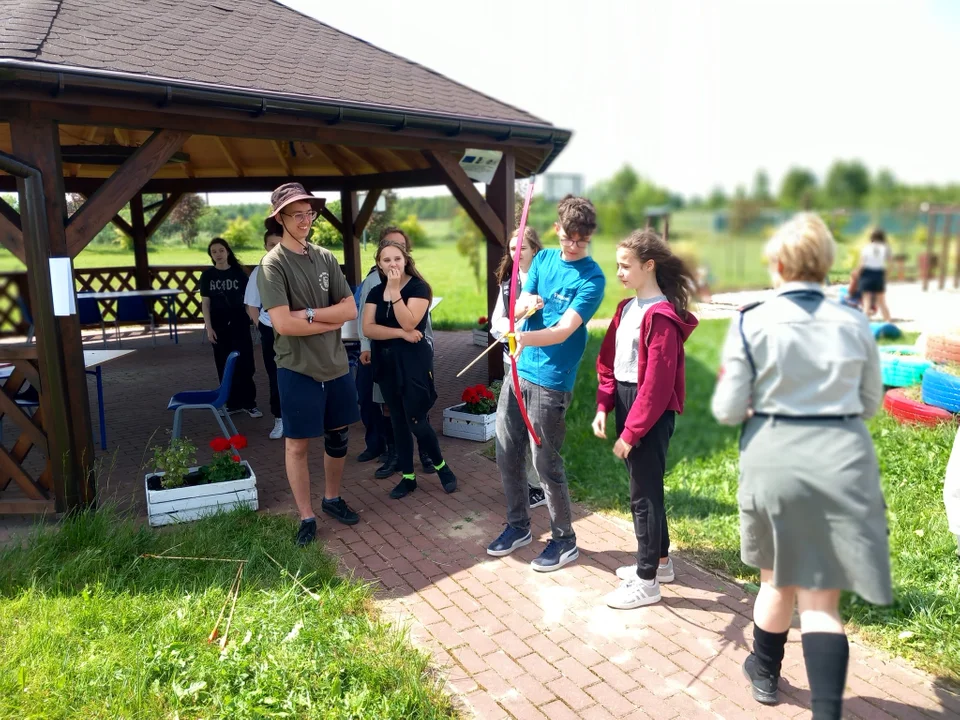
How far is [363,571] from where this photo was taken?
3.73 metres

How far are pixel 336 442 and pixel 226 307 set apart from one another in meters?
2.92

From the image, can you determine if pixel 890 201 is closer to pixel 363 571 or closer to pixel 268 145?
pixel 363 571

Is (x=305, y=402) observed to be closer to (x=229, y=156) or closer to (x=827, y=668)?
(x=827, y=668)

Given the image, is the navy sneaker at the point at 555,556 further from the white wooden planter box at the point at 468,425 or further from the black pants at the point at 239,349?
the black pants at the point at 239,349

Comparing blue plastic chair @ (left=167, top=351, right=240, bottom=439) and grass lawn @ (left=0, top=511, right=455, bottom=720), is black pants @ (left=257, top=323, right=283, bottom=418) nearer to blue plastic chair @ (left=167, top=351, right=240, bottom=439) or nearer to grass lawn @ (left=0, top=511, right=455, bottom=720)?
blue plastic chair @ (left=167, top=351, right=240, bottom=439)

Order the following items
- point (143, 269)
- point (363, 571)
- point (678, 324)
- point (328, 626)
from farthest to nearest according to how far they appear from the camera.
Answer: point (143, 269) → point (363, 571) → point (328, 626) → point (678, 324)

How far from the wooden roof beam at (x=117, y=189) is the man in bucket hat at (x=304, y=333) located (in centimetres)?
92

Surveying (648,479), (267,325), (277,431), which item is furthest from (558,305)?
(277,431)

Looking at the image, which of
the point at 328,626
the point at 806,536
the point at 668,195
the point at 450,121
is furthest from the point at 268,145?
the point at 668,195

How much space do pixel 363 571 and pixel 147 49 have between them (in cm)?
354

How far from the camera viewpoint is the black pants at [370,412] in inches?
208

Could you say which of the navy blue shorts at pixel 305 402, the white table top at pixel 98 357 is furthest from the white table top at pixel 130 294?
the navy blue shorts at pixel 305 402

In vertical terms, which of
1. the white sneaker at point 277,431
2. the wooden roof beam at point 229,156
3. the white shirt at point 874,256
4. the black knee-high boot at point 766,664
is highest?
the wooden roof beam at point 229,156

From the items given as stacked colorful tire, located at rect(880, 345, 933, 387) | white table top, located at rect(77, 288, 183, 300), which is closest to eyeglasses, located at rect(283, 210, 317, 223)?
stacked colorful tire, located at rect(880, 345, 933, 387)
